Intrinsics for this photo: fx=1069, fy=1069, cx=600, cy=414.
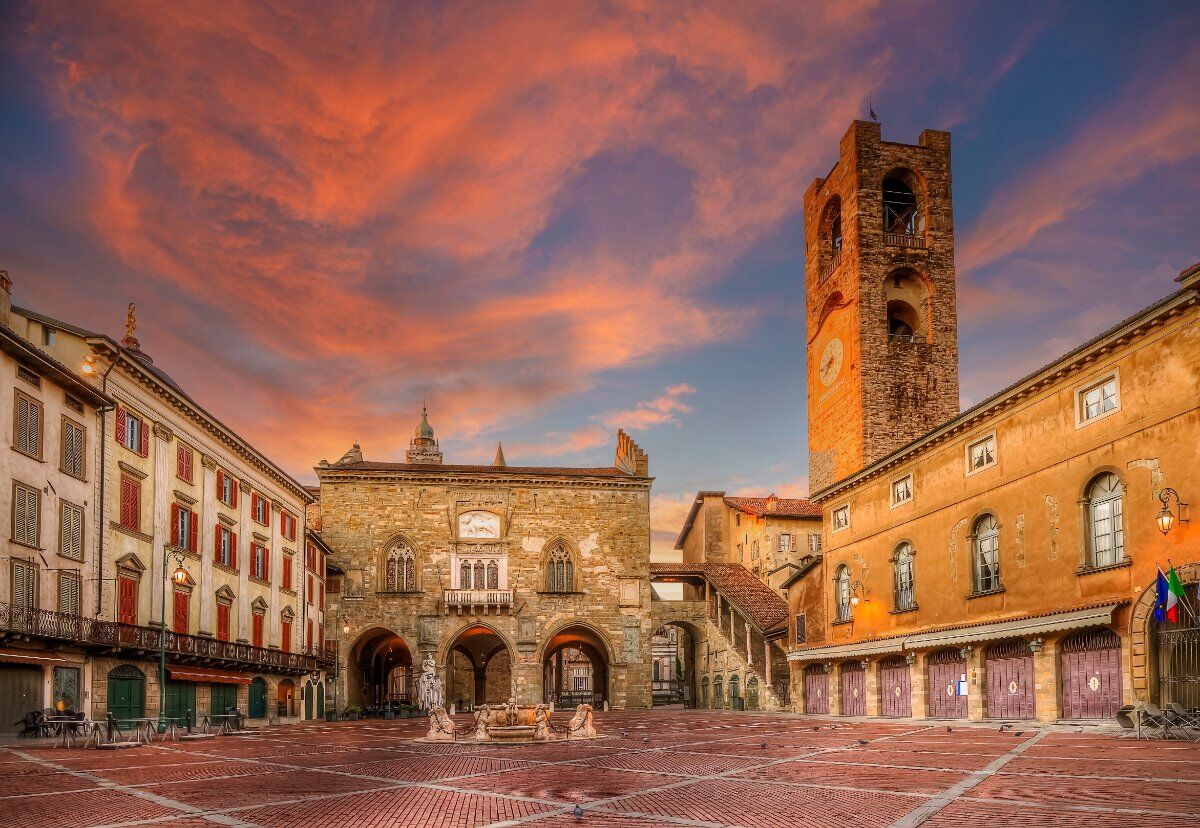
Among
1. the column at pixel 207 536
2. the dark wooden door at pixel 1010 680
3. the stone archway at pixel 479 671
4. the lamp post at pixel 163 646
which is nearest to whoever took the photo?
the dark wooden door at pixel 1010 680

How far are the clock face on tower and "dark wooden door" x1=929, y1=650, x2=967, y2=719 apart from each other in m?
22.2

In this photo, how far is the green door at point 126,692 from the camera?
28.8m

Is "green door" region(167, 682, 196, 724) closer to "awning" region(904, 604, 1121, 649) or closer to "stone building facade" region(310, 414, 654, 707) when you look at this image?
"stone building facade" region(310, 414, 654, 707)

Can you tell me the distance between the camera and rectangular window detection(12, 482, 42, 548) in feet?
81.9

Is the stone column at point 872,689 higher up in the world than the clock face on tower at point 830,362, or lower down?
lower down

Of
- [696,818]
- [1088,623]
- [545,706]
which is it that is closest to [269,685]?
[545,706]

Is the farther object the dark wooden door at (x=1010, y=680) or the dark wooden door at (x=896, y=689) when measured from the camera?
the dark wooden door at (x=896, y=689)

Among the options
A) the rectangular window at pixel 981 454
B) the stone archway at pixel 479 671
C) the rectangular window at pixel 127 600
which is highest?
the rectangular window at pixel 981 454

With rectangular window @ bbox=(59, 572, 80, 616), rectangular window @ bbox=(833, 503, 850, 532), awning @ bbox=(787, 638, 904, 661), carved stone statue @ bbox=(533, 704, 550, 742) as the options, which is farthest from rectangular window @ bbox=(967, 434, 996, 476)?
rectangular window @ bbox=(59, 572, 80, 616)

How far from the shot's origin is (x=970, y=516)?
30.9 m

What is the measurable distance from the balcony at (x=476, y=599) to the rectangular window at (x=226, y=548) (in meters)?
16.1

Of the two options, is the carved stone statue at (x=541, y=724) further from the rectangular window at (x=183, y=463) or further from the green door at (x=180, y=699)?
the rectangular window at (x=183, y=463)

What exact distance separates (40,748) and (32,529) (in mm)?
5448

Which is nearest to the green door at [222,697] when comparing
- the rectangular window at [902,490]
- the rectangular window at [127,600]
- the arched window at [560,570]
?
the rectangular window at [127,600]
